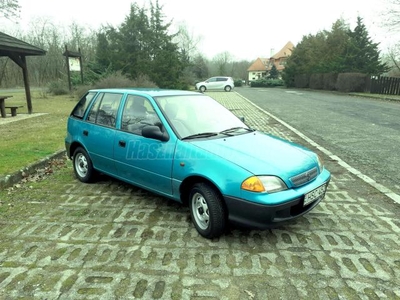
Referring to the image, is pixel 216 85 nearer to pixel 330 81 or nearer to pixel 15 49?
pixel 330 81

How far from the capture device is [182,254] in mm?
3125

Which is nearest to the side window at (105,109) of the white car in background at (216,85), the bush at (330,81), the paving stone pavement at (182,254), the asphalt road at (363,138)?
the paving stone pavement at (182,254)

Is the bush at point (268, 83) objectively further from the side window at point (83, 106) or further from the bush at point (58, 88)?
the side window at point (83, 106)

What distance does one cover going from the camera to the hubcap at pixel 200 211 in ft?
11.3

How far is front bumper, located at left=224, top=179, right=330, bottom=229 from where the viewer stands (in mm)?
3023

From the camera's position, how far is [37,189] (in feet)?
16.3

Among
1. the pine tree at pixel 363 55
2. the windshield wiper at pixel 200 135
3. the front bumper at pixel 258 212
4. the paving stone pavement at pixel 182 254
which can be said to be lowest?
the paving stone pavement at pixel 182 254

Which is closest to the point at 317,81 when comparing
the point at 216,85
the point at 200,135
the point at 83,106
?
the point at 216,85

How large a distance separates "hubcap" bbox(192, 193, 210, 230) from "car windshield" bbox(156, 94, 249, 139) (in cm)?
78

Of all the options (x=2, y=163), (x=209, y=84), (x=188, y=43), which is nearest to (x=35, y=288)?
(x=2, y=163)

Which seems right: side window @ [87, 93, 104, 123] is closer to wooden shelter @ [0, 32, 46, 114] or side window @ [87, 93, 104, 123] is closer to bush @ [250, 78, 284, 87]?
wooden shelter @ [0, 32, 46, 114]

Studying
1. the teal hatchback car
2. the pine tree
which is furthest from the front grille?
the pine tree

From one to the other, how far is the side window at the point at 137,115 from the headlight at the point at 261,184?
1540 millimetres

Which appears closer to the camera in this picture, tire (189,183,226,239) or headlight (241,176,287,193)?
headlight (241,176,287,193)
